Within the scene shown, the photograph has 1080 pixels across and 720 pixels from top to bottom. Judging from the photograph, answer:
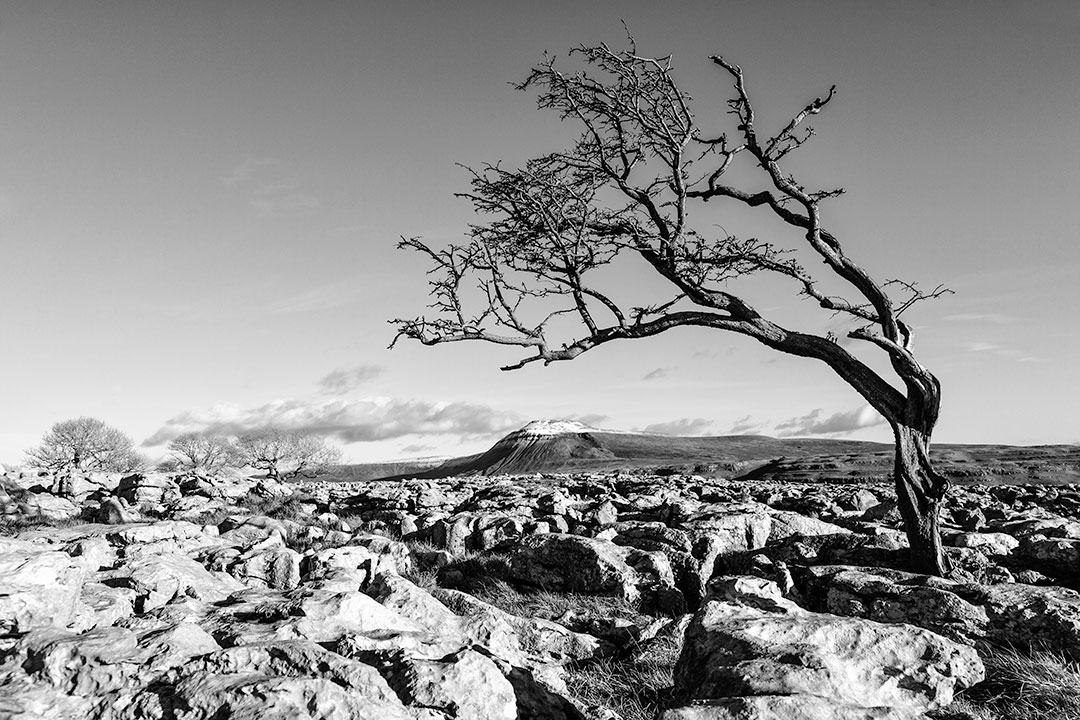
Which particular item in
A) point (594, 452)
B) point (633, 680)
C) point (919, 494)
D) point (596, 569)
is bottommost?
A: point (633, 680)

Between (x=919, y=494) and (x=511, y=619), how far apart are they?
7.30 metres

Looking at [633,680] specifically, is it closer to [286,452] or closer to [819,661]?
[819,661]

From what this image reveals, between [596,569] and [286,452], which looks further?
[286,452]

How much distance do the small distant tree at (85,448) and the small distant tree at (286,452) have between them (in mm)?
14157

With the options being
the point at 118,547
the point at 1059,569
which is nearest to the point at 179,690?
the point at 118,547

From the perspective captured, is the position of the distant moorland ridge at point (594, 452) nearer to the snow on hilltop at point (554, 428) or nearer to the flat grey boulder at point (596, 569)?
the snow on hilltop at point (554, 428)

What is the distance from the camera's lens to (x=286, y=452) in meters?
96.8

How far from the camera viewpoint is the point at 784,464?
83812 mm

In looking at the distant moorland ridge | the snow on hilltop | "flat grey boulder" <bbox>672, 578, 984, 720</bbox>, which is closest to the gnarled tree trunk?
"flat grey boulder" <bbox>672, 578, 984, 720</bbox>

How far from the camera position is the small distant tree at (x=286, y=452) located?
307 feet

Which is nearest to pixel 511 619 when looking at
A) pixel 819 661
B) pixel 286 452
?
pixel 819 661

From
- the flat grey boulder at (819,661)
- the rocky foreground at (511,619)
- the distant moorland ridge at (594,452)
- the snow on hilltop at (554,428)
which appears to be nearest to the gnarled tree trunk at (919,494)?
the rocky foreground at (511,619)

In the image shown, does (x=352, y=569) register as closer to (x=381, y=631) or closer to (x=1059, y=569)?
(x=381, y=631)

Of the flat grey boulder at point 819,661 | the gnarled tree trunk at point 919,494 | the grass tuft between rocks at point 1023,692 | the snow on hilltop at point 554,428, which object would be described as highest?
the snow on hilltop at point 554,428
